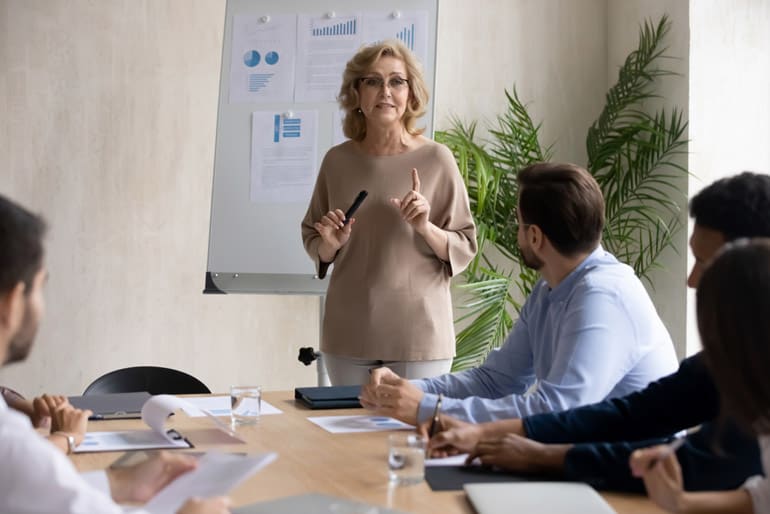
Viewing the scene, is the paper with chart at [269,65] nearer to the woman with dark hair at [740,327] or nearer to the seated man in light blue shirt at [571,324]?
the seated man in light blue shirt at [571,324]

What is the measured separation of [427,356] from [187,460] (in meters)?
1.69

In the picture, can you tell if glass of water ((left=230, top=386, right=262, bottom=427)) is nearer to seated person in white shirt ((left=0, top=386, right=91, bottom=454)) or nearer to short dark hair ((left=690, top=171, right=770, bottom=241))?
seated person in white shirt ((left=0, top=386, right=91, bottom=454))

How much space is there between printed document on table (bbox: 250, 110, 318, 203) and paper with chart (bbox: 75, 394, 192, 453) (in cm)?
205

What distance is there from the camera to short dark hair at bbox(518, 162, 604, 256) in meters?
2.41

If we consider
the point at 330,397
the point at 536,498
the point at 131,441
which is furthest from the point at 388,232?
the point at 536,498

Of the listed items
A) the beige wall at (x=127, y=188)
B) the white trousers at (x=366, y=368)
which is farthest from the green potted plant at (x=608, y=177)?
the white trousers at (x=366, y=368)

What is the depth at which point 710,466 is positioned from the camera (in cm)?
177

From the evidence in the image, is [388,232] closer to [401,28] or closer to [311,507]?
[401,28]

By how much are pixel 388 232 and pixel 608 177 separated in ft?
6.69

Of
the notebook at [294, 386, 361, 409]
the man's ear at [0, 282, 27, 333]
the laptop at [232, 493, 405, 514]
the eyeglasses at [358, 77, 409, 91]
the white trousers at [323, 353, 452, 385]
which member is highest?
the eyeglasses at [358, 77, 409, 91]

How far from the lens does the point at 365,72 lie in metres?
3.50

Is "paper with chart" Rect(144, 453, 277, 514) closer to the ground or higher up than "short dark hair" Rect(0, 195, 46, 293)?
closer to the ground

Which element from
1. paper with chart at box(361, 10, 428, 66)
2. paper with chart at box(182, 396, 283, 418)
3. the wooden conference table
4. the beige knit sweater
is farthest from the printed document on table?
the wooden conference table

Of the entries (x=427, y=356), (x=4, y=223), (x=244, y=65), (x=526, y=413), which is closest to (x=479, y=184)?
(x=244, y=65)
